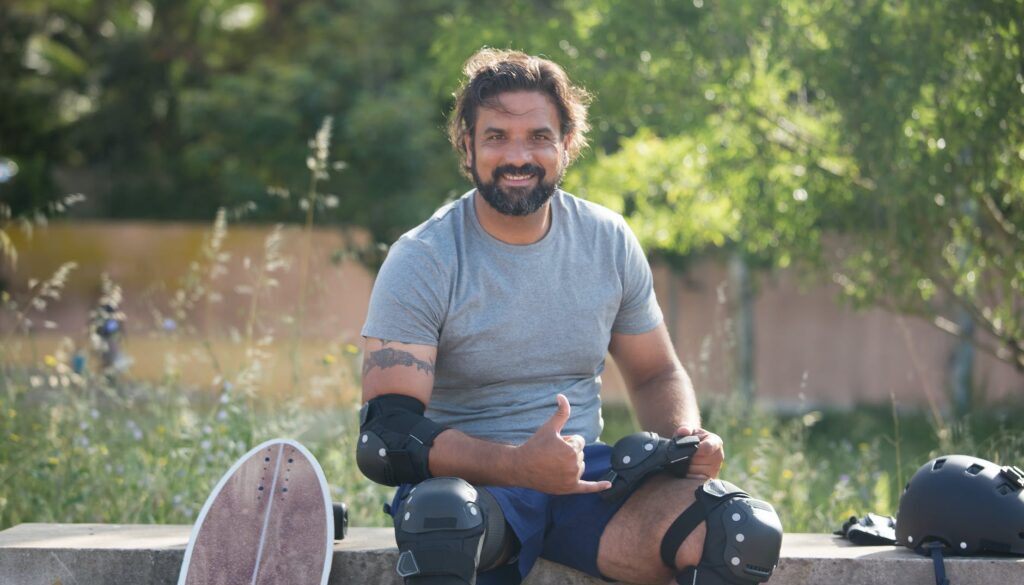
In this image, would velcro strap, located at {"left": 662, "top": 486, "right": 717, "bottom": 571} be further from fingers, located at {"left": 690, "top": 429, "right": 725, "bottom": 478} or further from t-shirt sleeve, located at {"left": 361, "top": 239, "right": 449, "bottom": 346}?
t-shirt sleeve, located at {"left": 361, "top": 239, "right": 449, "bottom": 346}

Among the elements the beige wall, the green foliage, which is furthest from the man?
the beige wall

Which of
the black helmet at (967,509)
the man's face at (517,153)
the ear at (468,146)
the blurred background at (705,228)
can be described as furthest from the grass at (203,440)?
the man's face at (517,153)

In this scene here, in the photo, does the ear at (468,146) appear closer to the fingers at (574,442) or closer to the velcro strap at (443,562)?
the fingers at (574,442)

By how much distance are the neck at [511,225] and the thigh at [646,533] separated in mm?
725

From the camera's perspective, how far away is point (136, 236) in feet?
59.2

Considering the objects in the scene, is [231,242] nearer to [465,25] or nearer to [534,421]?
[465,25]

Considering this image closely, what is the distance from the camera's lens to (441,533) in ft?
9.30

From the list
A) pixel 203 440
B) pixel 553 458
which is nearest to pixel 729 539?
pixel 553 458

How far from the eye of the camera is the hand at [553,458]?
2.86 metres

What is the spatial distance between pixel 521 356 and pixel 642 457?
0.43 metres

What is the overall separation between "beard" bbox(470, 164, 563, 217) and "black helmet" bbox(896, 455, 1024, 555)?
1.30 metres

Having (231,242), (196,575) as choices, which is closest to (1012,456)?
(196,575)

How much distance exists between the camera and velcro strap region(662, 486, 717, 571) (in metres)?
3.01

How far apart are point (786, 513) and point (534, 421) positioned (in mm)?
1929
